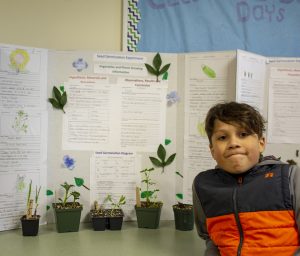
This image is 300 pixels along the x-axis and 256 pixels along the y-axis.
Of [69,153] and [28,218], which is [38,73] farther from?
[28,218]

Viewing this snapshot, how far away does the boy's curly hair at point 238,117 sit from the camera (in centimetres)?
114

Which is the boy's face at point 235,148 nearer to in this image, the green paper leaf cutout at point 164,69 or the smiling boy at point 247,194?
the smiling boy at point 247,194

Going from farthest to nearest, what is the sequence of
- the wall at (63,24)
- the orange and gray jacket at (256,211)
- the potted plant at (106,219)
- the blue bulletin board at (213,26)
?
the blue bulletin board at (213,26) → the wall at (63,24) → the potted plant at (106,219) → the orange and gray jacket at (256,211)

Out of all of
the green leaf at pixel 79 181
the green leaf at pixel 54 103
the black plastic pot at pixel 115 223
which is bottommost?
the black plastic pot at pixel 115 223

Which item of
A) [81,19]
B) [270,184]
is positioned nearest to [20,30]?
[81,19]

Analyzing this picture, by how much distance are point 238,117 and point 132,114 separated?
0.81m

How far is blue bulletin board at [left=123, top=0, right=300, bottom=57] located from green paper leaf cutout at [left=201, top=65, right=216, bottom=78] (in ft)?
1.06

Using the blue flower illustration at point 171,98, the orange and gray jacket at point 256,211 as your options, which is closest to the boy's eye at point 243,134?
the orange and gray jacket at point 256,211

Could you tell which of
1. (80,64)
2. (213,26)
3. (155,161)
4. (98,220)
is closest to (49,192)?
(98,220)

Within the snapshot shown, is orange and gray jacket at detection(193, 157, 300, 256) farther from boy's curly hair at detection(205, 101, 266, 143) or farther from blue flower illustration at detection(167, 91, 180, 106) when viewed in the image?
blue flower illustration at detection(167, 91, 180, 106)

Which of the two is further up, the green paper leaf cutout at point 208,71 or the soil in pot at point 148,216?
the green paper leaf cutout at point 208,71

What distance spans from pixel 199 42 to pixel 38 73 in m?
0.99

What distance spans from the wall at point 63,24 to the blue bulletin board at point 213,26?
4.2 inches

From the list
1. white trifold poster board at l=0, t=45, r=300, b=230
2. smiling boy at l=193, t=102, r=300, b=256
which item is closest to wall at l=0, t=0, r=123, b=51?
white trifold poster board at l=0, t=45, r=300, b=230
